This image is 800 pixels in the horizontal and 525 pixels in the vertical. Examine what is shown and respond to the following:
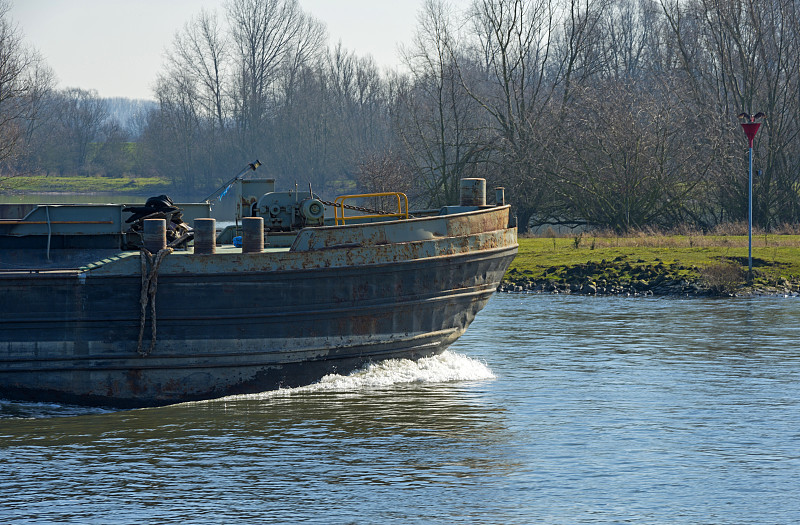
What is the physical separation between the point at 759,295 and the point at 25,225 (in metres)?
15.6

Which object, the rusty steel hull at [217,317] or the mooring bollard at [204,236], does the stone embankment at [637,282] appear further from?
the mooring bollard at [204,236]

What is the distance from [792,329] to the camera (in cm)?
1736

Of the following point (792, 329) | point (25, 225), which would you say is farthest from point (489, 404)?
point (792, 329)

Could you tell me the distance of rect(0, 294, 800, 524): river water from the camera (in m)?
8.36

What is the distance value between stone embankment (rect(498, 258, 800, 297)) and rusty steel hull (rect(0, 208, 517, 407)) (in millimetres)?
11291

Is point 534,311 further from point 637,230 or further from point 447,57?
point 447,57

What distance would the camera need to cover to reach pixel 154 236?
11.5 metres

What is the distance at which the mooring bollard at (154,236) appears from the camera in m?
11.5

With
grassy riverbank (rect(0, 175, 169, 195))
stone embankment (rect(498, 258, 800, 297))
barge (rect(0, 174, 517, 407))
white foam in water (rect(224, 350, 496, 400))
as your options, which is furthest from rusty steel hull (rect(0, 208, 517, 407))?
grassy riverbank (rect(0, 175, 169, 195))

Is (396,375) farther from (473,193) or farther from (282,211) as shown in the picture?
(473,193)

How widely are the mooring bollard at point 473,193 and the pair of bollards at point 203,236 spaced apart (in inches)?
150

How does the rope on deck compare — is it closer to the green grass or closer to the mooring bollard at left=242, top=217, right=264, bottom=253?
the mooring bollard at left=242, top=217, right=264, bottom=253

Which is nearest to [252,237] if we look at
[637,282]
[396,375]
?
[396,375]

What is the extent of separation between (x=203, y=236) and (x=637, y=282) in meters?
13.7
